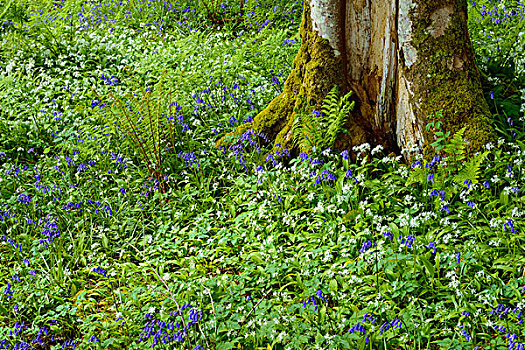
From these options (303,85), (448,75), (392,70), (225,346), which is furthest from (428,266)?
(303,85)

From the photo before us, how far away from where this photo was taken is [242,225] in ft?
14.8

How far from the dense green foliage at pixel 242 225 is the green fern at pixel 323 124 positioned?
8cm

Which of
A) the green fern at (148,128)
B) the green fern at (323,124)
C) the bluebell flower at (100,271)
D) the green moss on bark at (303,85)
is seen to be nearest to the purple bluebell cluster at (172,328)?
the bluebell flower at (100,271)

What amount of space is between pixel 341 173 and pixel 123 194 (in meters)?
2.19

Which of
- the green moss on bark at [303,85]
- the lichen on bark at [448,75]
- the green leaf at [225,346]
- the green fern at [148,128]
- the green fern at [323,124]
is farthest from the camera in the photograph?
the green fern at [148,128]

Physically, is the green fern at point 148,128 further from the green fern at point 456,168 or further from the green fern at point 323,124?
the green fern at point 456,168

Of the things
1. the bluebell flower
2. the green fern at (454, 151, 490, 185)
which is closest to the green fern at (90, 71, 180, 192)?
the bluebell flower

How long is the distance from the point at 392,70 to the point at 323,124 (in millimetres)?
778

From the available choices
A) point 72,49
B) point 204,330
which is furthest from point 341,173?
point 72,49

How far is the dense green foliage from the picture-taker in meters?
3.35

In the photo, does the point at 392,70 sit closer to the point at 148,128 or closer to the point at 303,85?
the point at 303,85

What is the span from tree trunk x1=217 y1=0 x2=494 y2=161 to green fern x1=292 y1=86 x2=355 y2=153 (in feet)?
0.39

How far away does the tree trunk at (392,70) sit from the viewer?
4312 mm

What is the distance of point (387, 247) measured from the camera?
3766 mm
